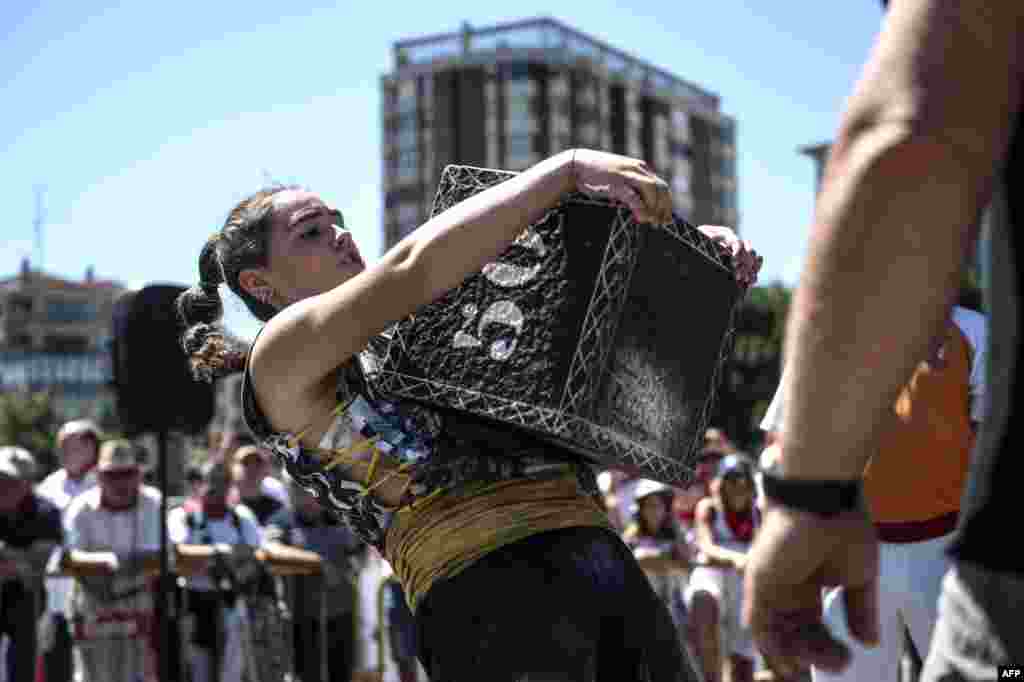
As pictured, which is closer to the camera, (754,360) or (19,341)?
(754,360)

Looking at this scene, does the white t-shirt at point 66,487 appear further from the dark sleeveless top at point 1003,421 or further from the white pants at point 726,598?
the dark sleeveless top at point 1003,421

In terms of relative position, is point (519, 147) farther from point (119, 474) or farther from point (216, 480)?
point (119, 474)

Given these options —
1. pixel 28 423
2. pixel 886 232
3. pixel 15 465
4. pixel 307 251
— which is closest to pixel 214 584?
pixel 15 465

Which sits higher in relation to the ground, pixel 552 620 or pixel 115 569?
pixel 552 620

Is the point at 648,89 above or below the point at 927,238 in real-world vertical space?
above

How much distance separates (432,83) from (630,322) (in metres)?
90.0

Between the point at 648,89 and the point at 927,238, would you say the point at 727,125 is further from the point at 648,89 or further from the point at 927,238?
the point at 927,238

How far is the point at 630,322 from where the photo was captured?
8.44 feet

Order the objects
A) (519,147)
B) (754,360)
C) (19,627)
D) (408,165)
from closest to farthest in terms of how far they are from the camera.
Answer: (19,627) < (754,360) < (519,147) < (408,165)

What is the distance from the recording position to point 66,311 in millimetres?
126125

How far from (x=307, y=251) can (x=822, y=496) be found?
1611 millimetres

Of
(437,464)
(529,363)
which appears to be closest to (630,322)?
(529,363)

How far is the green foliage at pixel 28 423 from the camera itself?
62.3 m

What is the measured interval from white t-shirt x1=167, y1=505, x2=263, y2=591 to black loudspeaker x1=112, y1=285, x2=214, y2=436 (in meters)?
0.67
